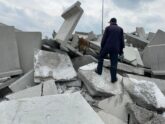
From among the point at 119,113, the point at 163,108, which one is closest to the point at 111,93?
the point at 119,113

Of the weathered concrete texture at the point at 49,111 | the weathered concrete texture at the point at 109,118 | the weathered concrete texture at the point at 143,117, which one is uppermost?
the weathered concrete texture at the point at 49,111

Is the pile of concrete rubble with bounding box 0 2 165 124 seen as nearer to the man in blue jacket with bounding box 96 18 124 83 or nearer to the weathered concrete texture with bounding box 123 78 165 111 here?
the weathered concrete texture with bounding box 123 78 165 111

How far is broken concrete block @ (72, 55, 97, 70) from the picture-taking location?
247 inches

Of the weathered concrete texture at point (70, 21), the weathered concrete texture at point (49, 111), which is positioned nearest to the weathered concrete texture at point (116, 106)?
the weathered concrete texture at point (49, 111)

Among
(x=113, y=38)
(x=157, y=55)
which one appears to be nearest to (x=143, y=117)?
(x=113, y=38)

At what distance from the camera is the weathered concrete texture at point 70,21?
641 centimetres

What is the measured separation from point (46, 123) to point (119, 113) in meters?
1.74

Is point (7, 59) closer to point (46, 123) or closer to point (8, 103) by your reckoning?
point (8, 103)

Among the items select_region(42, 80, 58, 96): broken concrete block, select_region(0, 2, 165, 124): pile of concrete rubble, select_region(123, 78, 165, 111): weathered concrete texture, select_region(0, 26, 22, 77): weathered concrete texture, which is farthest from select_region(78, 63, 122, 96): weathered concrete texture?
select_region(0, 26, 22, 77): weathered concrete texture

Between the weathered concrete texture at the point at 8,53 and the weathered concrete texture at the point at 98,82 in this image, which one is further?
the weathered concrete texture at the point at 8,53

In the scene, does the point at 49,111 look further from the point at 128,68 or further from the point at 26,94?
the point at 128,68

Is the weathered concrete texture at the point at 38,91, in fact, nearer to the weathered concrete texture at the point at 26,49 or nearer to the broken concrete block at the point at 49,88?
the broken concrete block at the point at 49,88

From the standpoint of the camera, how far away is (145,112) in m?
4.10

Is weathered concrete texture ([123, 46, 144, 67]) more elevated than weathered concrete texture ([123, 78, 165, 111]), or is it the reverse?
weathered concrete texture ([123, 46, 144, 67])
